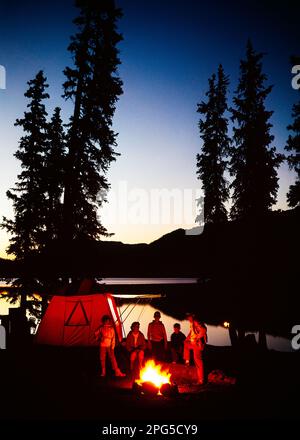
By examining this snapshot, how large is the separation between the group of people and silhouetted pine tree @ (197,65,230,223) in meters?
11.3

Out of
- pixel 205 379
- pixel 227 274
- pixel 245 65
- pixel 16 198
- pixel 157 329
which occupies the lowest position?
pixel 205 379

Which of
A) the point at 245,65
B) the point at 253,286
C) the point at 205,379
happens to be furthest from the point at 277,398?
the point at 245,65

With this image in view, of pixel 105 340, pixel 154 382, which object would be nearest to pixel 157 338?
pixel 105 340

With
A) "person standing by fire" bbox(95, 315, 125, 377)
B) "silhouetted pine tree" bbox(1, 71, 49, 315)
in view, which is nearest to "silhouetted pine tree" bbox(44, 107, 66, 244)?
"silhouetted pine tree" bbox(1, 71, 49, 315)

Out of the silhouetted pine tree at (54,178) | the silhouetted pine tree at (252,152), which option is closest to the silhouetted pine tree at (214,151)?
the silhouetted pine tree at (252,152)

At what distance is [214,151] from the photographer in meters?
22.8

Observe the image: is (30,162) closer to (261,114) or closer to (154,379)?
(261,114)

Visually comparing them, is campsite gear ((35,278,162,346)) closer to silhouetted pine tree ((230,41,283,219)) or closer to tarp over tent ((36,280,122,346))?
tarp over tent ((36,280,122,346))

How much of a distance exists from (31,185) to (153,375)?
15176mm

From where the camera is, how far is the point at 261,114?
63.8ft

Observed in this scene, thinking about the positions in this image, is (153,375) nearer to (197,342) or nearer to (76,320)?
(197,342)

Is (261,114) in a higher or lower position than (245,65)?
lower
